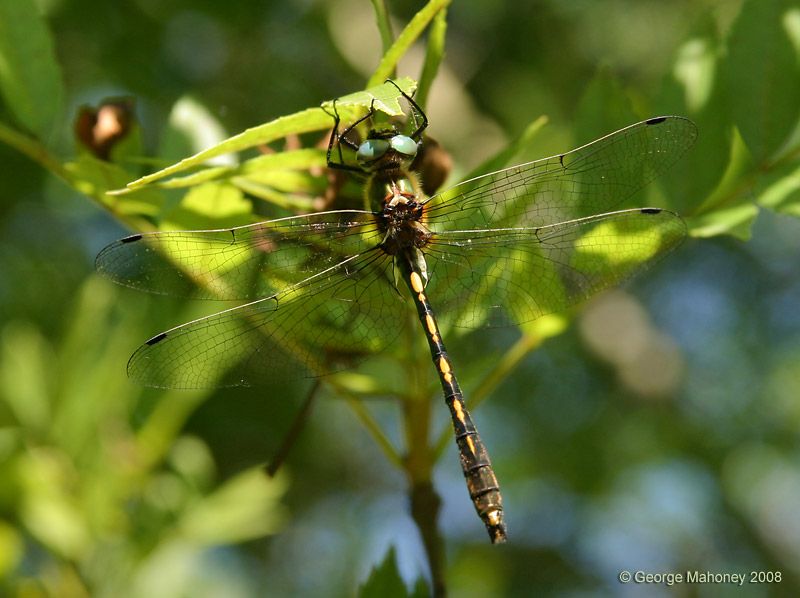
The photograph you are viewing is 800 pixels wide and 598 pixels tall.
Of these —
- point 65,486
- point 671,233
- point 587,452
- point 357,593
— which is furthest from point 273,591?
point 671,233

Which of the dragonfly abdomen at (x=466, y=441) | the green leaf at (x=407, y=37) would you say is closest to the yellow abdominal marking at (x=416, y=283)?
the dragonfly abdomen at (x=466, y=441)

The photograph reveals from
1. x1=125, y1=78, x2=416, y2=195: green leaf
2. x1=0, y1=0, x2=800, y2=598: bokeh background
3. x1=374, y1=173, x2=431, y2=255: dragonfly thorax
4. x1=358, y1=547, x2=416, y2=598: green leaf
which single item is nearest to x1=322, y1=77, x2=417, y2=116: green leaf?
x1=125, y1=78, x2=416, y2=195: green leaf

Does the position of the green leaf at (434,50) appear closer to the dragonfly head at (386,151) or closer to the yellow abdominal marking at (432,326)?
the dragonfly head at (386,151)

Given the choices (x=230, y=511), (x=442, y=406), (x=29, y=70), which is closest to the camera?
(x=29, y=70)

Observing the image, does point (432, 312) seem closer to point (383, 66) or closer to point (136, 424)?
point (383, 66)

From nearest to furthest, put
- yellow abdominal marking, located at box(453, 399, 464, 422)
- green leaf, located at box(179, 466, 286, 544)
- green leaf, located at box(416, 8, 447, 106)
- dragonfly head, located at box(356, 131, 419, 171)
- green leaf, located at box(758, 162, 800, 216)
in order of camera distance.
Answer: green leaf, located at box(416, 8, 447, 106) < green leaf, located at box(758, 162, 800, 216) < dragonfly head, located at box(356, 131, 419, 171) < yellow abdominal marking, located at box(453, 399, 464, 422) < green leaf, located at box(179, 466, 286, 544)

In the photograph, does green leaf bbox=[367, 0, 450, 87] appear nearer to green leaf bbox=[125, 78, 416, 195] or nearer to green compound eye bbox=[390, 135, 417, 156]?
green leaf bbox=[125, 78, 416, 195]

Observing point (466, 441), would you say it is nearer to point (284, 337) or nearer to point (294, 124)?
point (284, 337)

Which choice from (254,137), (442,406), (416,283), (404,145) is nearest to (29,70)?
(254,137)
